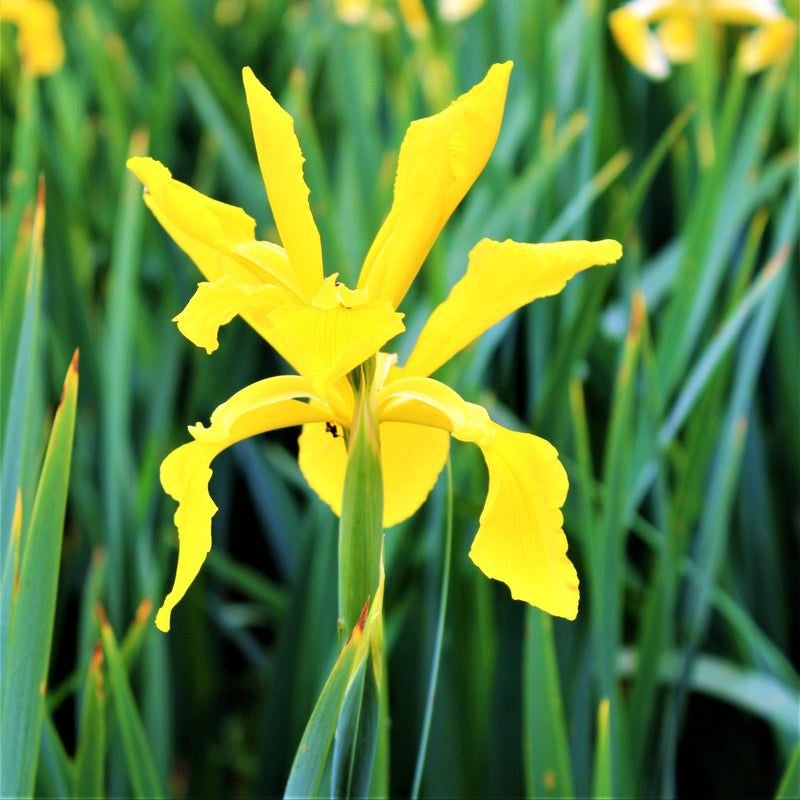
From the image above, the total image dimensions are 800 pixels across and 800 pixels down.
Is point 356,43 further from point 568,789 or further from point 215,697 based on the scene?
point 568,789

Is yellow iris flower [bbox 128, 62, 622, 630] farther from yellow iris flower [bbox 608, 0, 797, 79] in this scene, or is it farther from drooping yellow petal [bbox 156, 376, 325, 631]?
yellow iris flower [bbox 608, 0, 797, 79]

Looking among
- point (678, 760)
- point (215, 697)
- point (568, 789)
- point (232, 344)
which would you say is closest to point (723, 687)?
point (678, 760)

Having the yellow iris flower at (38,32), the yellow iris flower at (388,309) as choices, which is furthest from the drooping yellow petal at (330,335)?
the yellow iris flower at (38,32)

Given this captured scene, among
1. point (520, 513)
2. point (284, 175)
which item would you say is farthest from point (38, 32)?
point (520, 513)

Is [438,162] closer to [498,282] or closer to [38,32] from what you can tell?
[498,282]

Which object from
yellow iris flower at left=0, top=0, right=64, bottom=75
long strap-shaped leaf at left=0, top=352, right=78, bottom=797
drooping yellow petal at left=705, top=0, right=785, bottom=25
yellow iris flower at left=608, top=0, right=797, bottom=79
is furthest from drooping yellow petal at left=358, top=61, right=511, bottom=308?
yellow iris flower at left=0, top=0, right=64, bottom=75

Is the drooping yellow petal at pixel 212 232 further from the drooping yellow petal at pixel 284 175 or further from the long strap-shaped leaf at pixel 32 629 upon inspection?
the long strap-shaped leaf at pixel 32 629
